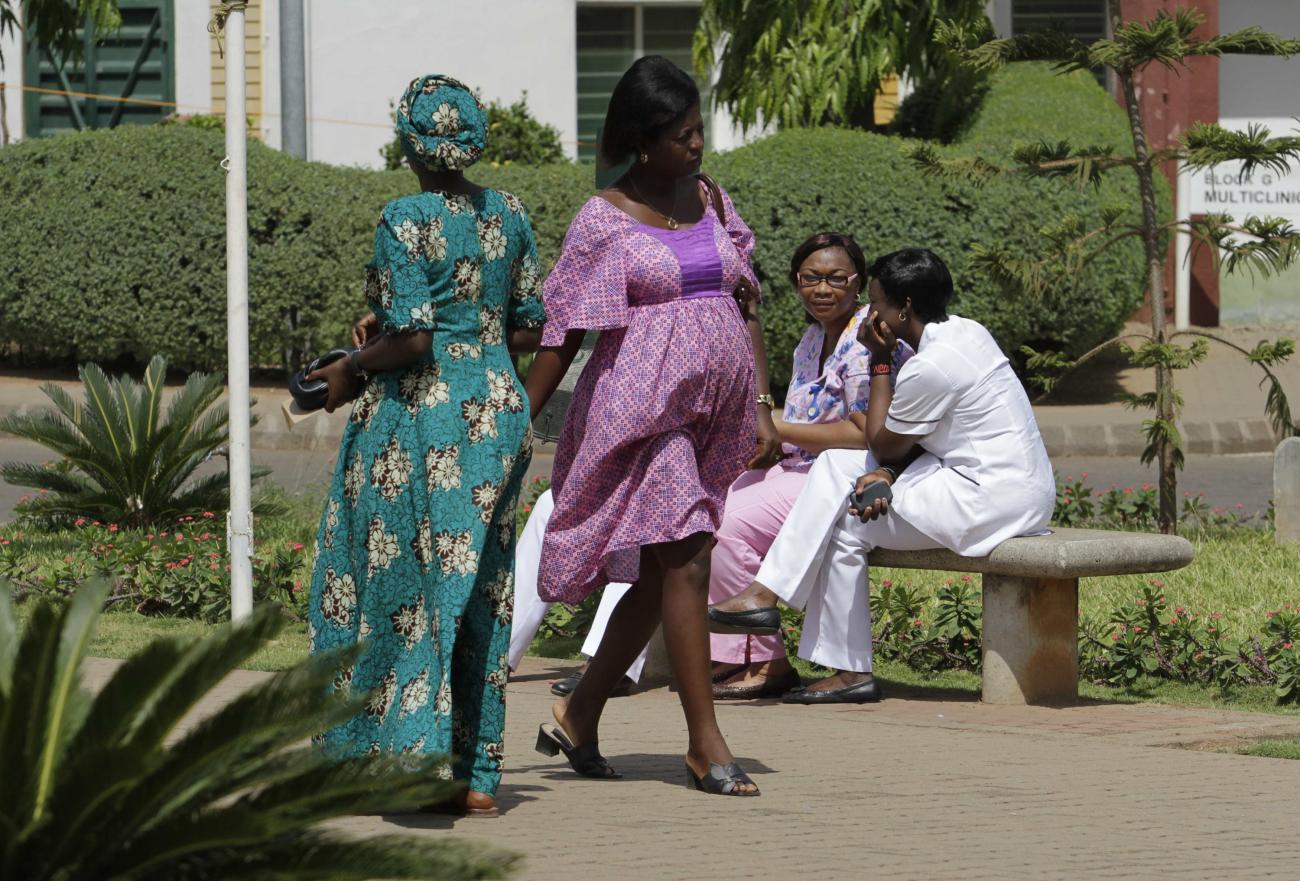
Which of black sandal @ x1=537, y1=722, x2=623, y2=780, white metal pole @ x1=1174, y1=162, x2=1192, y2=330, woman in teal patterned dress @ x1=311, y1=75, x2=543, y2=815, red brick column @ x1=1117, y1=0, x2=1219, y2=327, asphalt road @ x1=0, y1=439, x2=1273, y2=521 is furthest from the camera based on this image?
red brick column @ x1=1117, y1=0, x2=1219, y2=327

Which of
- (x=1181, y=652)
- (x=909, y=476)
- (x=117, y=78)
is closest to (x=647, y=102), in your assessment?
(x=909, y=476)

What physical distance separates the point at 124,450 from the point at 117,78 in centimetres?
1437

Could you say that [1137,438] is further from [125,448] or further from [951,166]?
[125,448]

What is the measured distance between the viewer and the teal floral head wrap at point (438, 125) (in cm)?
499

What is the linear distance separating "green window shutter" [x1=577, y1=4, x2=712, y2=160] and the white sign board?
5.82 meters

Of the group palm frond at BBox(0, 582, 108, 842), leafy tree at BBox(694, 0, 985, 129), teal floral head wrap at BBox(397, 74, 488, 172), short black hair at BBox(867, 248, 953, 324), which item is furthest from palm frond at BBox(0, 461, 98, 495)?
leafy tree at BBox(694, 0, 985, 129)

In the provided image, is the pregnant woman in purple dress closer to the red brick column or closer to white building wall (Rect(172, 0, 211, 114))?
the red brick column

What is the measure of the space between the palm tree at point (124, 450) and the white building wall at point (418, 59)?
42.4ft

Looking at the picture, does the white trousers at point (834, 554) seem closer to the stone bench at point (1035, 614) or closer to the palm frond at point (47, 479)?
the stone bench at point (1035, 614)

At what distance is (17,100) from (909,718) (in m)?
19.2

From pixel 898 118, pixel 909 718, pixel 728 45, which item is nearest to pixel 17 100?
pixel 728 45

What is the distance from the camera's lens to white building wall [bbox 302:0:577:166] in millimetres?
22891

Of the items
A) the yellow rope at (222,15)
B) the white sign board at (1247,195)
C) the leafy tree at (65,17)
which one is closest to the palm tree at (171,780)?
the yellow rope at (222,15)

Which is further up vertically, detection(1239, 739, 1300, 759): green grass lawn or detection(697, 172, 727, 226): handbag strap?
detection(697, 172, 727, 226): handbag strap
